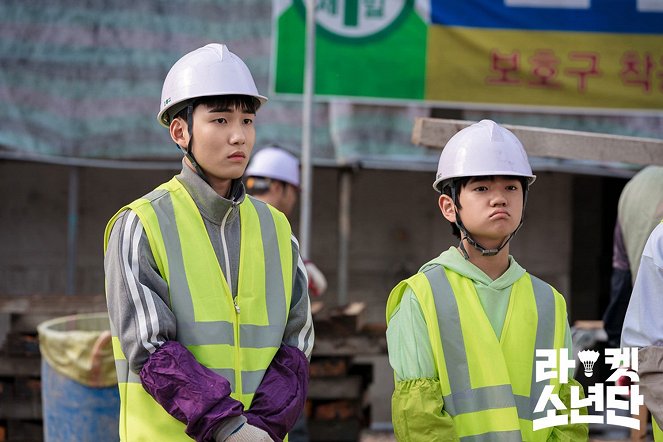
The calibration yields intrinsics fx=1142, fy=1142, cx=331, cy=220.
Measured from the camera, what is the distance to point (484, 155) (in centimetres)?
381

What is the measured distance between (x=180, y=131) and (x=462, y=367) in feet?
3.89

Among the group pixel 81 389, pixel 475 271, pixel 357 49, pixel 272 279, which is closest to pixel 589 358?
pixel 475 271

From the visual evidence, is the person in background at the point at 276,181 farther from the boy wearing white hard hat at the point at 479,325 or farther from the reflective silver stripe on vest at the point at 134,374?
the reflective silver stripe on vest at the point at 134,374

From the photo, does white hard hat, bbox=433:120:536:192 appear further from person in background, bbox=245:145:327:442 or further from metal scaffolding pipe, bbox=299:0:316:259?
metal scaffolding pipe, bbox=299:0:316:259

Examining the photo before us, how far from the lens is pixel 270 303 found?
3.60 meters

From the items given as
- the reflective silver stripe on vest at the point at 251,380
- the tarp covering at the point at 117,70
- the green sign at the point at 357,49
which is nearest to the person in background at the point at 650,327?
the reflective silver stripe on vest at the point at 251,380

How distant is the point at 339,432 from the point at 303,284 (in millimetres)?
3616

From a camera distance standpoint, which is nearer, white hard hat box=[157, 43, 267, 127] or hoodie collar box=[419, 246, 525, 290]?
white hard hat box=[157, 43, 267, 127]

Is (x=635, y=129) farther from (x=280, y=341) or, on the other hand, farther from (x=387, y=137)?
(x=280, y=341)

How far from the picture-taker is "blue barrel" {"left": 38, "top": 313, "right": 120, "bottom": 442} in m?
5.35

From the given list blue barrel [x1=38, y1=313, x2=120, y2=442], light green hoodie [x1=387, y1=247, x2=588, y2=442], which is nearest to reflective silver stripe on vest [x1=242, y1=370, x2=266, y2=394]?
light green hoodie [x1=387, y1=247, x2=588, y2=442]

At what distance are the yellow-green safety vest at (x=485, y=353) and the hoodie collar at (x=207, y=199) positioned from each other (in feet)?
2.19

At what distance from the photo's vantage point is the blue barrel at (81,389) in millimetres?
5352

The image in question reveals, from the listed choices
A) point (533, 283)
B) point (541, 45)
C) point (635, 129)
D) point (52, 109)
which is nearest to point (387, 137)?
point (541, 45)
